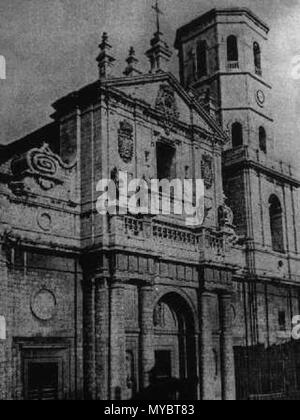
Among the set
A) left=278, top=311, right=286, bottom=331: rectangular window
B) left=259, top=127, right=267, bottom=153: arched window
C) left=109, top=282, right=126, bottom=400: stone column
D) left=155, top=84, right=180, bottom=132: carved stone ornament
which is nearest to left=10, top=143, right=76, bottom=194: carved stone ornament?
left=109, top=282, right=126, bottom=400: stone column

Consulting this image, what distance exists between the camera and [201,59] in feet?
105

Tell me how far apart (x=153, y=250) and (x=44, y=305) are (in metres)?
4.31

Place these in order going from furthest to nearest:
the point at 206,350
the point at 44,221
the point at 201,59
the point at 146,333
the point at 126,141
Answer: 1. the point at 201,59
2. the point at 206,350
3. the point at 126,141
4. the point at 146,333
5. the point at 44,221

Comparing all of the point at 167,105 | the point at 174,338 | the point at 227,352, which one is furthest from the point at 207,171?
the point at 227,352

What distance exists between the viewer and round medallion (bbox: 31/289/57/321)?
62.3 feet

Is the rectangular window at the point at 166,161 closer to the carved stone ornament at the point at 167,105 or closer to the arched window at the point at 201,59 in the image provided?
the carved stone ornament at the point at 167,105

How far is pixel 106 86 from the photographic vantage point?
2191cm

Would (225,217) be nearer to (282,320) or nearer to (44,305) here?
(282,320)

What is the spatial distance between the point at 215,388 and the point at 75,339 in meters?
6.25

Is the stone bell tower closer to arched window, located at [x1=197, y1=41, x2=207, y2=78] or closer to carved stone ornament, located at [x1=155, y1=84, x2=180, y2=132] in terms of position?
arched window, located at [x1=197, y1=41, x2=207, y2=78]

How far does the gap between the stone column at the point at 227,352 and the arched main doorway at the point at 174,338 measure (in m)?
1.39

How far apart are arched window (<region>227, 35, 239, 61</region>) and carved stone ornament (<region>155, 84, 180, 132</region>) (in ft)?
24.1

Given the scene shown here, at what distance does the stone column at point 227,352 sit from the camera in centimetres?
2308
